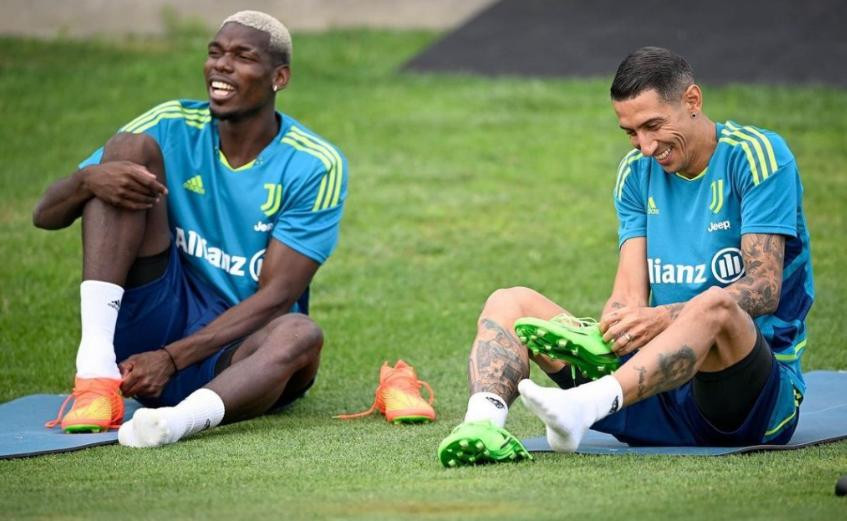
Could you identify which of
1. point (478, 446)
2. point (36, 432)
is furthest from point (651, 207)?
point (36, 432)

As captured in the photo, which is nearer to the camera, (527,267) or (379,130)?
(527,267)

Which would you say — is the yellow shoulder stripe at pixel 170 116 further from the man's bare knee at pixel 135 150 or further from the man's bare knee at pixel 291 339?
the man's bare knee at pixel 291 339

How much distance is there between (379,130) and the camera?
1484cm

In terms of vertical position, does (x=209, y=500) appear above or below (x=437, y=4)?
below

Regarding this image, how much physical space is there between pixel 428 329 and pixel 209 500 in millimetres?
4577

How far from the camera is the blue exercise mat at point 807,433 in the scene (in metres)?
5.36

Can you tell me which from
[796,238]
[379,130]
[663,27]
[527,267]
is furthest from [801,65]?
[796,238]

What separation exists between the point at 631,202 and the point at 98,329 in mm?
2422

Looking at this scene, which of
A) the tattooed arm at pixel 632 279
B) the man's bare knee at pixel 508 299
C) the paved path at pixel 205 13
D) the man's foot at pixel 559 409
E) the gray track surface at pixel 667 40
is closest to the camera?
the man's foot at pixel 559 409

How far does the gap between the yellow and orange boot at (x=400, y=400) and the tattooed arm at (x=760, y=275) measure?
1831mm

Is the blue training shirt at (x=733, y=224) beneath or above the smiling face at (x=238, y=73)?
beneath

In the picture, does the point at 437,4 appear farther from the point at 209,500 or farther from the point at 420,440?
the point at 209,500

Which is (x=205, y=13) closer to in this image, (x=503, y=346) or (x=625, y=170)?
(x=625, y=170)

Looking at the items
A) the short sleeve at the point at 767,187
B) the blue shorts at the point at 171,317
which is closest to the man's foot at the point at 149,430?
the blue shorts at the point at 171,317
